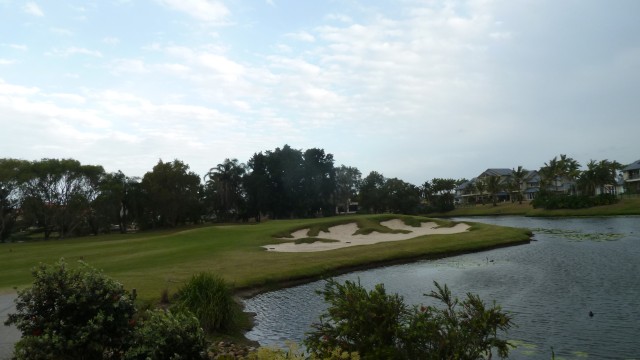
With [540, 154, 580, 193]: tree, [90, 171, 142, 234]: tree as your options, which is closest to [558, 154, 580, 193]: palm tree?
[540, 154, 580, 193]: tree

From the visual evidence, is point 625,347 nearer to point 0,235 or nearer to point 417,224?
point 417,224

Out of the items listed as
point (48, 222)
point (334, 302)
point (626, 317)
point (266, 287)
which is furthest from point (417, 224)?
point (48, 222)

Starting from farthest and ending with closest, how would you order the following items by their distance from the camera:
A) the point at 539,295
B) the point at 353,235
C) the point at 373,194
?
the point at 373,194, the point at 353,235, the point at 539,295

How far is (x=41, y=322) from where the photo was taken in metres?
8.20

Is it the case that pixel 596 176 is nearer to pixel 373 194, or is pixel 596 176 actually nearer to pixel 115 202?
pixel 373 194

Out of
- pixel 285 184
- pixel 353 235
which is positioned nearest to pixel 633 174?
pixel 285 184

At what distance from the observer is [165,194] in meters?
94.9

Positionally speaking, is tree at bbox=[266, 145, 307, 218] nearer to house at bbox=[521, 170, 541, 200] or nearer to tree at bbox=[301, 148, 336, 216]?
tree at bbox=[301, 148, 336, 216]

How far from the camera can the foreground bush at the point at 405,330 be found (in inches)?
275

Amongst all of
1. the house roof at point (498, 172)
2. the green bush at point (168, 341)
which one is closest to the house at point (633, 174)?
the house roof at point (498, 172)

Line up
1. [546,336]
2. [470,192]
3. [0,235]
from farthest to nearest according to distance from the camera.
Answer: [470,192] → [0,235] → [546,336]

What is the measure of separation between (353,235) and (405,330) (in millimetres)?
41998

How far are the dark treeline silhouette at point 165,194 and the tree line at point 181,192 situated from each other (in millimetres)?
172

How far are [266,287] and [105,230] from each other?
87915 millimetres
